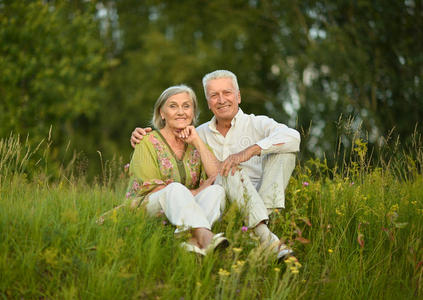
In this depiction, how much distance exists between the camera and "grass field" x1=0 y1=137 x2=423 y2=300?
3.27 metres

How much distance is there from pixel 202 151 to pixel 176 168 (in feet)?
0.94

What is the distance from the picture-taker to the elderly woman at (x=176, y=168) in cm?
387

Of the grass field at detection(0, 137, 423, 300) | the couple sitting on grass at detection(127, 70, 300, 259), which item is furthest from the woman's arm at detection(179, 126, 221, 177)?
the grass field at detection(0, 137, 423, 300)

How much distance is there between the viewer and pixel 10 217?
3.58m

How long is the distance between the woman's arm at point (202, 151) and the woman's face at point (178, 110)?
0.41ft

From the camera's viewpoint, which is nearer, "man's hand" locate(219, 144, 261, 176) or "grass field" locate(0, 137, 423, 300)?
"grass field" locate(0, 137, 423, 300)

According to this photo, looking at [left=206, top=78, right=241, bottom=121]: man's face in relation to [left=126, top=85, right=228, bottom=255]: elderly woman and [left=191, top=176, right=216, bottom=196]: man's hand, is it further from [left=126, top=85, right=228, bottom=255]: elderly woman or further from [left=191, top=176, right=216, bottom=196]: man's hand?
[left=191, top=176, right=216, bottom=196]: man's hand

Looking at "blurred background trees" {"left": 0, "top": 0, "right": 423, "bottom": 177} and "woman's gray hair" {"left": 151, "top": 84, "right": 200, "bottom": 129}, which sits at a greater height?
"blurred background trees" {"left": 0, "top": 0, "right": 423, "bottom": 177}

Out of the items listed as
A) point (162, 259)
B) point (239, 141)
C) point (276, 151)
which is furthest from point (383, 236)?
point (162, 259)

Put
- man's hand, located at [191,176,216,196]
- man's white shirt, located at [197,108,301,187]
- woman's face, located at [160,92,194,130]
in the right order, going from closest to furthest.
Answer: man's hand, located at [191,176,216,196] → woman's face, located at [160,92,194,130] → man's white shirt, located at [197,108,301,187]

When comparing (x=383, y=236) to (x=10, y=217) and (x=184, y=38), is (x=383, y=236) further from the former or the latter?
(x=184, y=38)

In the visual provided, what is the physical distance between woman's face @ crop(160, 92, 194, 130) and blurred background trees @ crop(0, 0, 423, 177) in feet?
6.97

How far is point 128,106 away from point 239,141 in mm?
14416

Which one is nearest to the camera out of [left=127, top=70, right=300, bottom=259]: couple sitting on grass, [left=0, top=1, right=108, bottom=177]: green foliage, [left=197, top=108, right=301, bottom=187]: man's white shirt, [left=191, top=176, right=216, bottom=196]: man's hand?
[left=127, top=70, right=300, bottom=259]: couple sitting on grass
